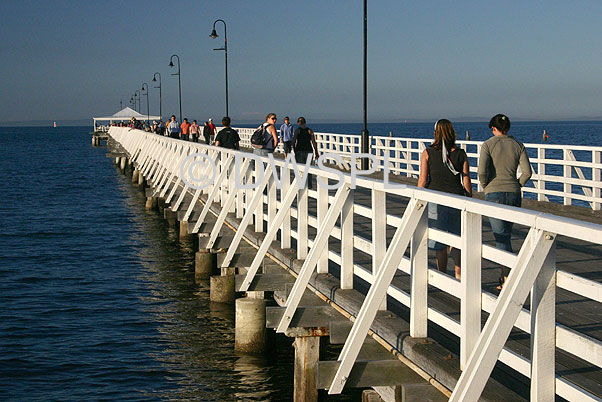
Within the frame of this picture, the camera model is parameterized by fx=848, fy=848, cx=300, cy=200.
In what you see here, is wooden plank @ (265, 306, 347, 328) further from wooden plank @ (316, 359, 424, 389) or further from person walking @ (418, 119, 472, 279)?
wooden plank @ (316, 359, 424, 389)

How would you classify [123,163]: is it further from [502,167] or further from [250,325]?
[502,167]

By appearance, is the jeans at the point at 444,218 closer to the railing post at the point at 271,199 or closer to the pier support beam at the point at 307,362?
the pier support beam at the point at 307,362

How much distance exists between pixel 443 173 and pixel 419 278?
6.46 ft

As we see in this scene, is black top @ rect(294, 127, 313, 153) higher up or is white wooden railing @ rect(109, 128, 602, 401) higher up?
black top @ rect(294, 127, 313, 153)

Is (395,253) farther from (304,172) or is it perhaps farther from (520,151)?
(304,172)

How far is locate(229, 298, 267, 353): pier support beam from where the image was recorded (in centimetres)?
957

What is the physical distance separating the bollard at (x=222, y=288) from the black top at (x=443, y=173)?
5.77 m

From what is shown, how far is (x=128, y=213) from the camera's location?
3002 centimetres

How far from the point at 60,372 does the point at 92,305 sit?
425 centimetres

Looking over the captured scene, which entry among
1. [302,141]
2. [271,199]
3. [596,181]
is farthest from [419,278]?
[302,141]

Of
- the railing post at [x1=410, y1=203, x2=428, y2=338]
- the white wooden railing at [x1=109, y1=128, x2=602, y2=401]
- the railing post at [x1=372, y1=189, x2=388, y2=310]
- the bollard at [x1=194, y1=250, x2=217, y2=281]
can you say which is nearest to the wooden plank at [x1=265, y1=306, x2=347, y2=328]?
the white wooden railing at [x1=109, y1=128, x2=602, y2=401]

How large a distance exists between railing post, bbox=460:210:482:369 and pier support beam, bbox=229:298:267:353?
5088 millimetres

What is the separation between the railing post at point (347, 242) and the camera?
22.5ft

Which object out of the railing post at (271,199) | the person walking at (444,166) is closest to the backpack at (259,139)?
the railing post at (271,199)
